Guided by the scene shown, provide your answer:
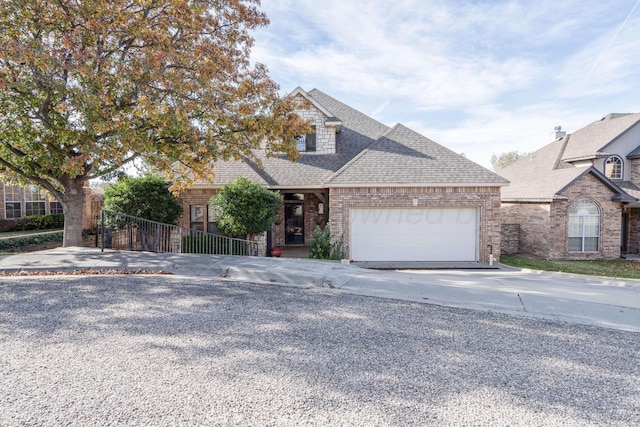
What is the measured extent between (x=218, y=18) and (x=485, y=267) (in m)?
11.7

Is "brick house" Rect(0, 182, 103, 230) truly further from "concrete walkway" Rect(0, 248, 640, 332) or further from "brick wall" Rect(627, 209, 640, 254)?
"brick wall" Rect(627, 209, 640, 254)

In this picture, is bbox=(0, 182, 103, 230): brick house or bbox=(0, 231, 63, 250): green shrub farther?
bbox=(0, 182, 103, 230): brick house

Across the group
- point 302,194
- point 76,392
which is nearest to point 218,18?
point 302,194

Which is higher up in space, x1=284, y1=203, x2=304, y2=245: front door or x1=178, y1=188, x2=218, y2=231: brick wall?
x1=178, y1=188, x2=218, y2=231: brick wall

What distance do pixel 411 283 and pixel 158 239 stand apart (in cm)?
831

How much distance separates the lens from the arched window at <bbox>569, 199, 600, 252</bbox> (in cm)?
1521

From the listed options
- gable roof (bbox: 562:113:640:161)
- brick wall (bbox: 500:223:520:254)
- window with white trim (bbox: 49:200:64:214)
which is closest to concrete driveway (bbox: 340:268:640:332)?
brick wall (bbox: 500:223:520:254)

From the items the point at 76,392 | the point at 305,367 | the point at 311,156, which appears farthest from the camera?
the point at 311,156

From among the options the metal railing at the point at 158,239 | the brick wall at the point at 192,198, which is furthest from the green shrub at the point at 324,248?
the brick wall at the point at 192,198

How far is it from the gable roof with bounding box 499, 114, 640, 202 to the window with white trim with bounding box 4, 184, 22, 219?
85.0ft

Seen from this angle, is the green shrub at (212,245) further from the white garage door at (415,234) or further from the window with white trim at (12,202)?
the window with white trim at (12,202)

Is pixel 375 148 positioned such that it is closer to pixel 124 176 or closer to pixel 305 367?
pixel 124 176

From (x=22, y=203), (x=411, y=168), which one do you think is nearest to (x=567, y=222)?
(x=411, y=168)

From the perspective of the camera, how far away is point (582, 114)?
835 inches
